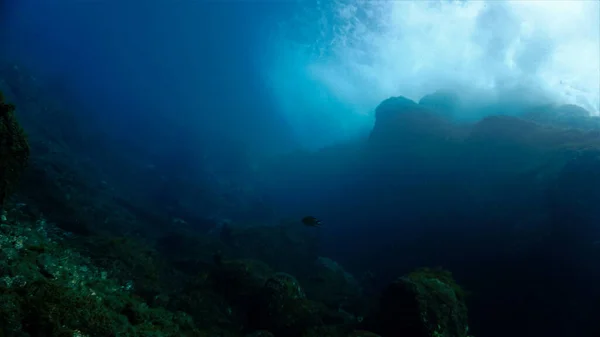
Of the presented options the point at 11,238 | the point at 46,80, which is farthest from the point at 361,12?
the point at 46,80

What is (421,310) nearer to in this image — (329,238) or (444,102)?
(329,238)

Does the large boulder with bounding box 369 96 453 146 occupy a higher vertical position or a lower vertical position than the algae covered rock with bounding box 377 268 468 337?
higher

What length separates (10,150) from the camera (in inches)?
293

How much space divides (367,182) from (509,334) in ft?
62.7

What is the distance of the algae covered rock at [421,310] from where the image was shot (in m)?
9.46

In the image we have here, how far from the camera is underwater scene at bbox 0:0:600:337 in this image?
367 inches

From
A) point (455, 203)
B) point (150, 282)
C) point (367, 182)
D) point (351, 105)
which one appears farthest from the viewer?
point (351, 105)

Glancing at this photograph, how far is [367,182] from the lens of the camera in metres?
33.8

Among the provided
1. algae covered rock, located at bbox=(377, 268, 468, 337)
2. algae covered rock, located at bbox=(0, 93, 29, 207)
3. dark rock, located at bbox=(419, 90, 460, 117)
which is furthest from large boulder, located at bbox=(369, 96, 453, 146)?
algae covered rock, located at bbox=(0, 93, 29, 207)

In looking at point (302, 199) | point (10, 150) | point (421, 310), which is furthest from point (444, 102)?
point (10, 150)

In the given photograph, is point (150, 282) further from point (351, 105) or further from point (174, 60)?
point (351, 105)

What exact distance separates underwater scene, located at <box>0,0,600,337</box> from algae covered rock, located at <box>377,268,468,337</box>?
0.06 metres

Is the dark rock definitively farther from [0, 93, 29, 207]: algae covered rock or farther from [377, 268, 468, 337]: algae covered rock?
[0, 93, 29, 207]: algae covered rock

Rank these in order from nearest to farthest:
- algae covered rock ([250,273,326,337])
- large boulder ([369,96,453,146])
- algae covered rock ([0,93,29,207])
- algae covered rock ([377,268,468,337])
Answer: algae covered rock ([0,93,29,207])
algae covered rock ([377,268,468,337])
algae covered rock ([250,273,326,337])
large boulder ([369,96,453,146])
